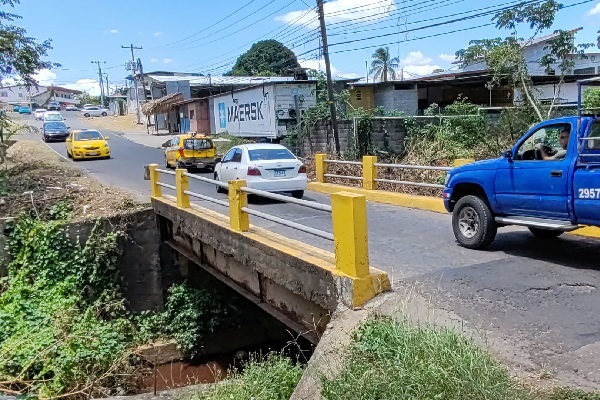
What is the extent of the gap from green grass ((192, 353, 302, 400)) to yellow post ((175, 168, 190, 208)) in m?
5.59

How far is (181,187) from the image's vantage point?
1092 cm

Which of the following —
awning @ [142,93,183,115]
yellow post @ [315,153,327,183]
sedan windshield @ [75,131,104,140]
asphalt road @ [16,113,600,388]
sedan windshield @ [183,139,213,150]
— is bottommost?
asphalt road @ [16,113,600,388]

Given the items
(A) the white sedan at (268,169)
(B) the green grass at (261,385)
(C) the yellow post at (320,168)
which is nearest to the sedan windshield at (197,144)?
(C) the yellow post at (320,168)

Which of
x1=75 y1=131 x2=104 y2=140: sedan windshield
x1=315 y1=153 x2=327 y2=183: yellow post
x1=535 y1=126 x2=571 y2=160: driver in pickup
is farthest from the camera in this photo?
x1=75 y1=131 x2=104 y2=140: sedan windshield

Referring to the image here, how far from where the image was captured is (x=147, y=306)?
12.2 m

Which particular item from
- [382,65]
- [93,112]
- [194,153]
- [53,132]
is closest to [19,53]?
[194,153]

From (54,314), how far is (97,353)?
4.40 ft

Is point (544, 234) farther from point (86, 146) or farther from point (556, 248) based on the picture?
point (86, 146)

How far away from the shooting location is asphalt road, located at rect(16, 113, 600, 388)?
14.7 feet

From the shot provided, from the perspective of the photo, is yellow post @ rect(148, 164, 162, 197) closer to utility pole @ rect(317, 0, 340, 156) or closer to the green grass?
the green grass

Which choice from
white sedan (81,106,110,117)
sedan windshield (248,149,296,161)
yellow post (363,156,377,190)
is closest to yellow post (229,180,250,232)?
sedan windshield (248,149,296,161)

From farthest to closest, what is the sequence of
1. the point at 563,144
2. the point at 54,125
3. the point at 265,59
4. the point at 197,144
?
the point at 265,59 → the point at 54,125 → the point at 197,144 → the point at 563,144

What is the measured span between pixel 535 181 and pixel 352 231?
2862 millimetres

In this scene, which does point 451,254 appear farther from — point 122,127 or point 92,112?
point 92,112
